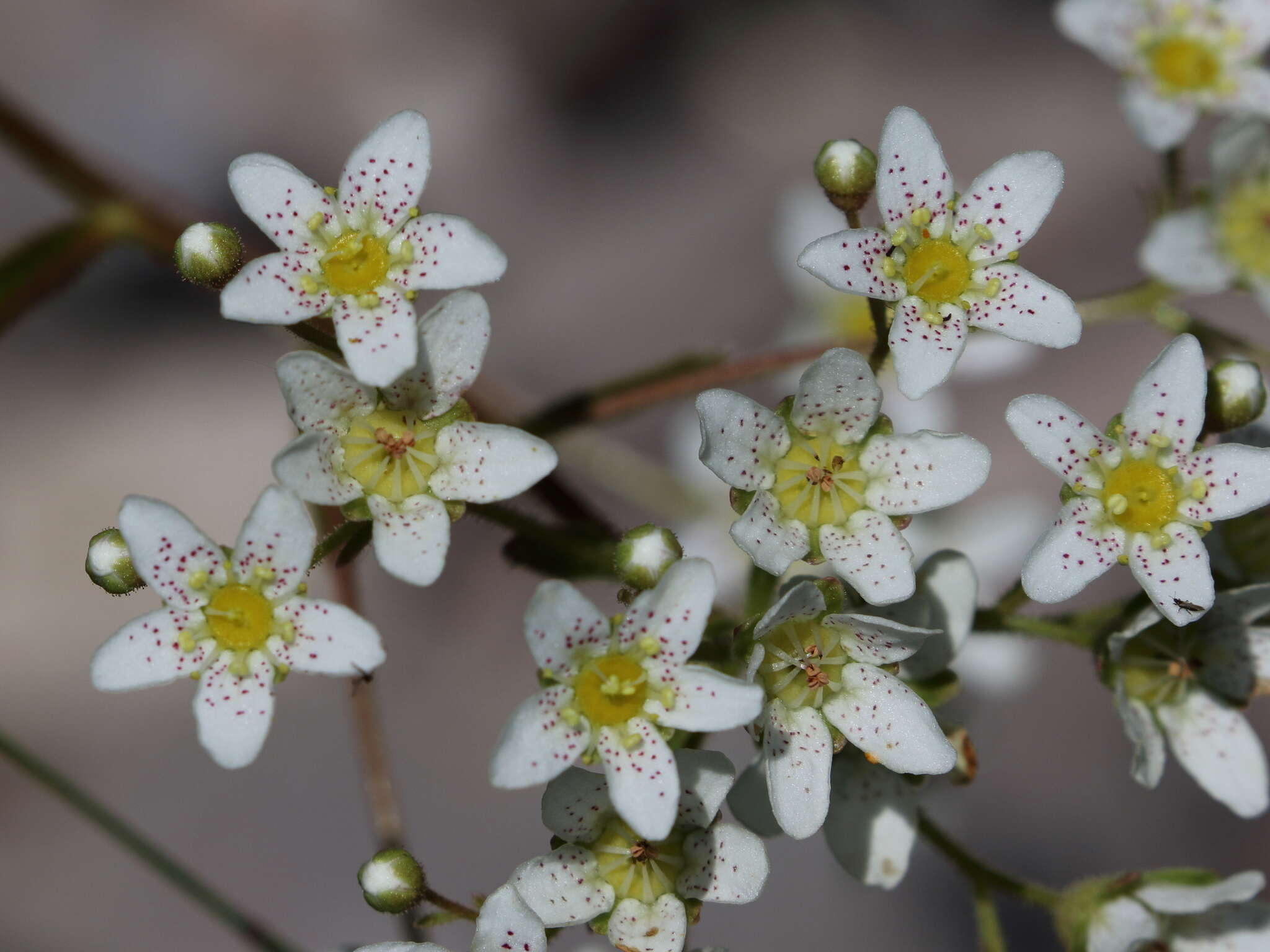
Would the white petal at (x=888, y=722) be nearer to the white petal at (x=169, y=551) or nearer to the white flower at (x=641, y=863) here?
the white flower at (x=641, y=863)

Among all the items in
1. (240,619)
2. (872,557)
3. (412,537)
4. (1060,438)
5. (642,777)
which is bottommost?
(642,777)

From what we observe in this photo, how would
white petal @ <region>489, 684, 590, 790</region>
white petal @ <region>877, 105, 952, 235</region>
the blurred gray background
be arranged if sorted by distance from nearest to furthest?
white petal @ <region>489, 684, 590, 790</region>
white petal @ <region>877, 105, 952, 235</region>
the blurred gray background

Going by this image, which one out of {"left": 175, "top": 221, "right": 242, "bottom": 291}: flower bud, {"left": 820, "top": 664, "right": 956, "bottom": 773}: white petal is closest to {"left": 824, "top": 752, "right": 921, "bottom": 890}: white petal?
{"left": 820, "top": 664, "right": 956, "bottom": 773}: white petal

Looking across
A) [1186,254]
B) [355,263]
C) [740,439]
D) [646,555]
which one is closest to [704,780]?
[646,555]

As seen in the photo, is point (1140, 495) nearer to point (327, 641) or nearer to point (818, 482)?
point (818, 482)

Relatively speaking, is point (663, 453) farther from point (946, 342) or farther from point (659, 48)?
point (946, 342)

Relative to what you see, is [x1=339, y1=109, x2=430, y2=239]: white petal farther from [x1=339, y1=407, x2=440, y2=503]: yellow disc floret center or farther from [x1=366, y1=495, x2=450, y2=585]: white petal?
[x1=366, y1=495, x2=450, y2=585]: white petal
